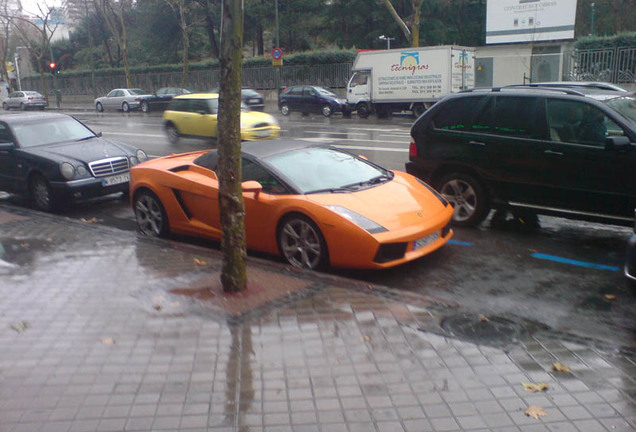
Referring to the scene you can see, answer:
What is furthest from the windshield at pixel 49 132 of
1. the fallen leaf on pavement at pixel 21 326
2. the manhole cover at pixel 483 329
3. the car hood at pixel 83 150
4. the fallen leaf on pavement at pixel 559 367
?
the fallen leaf on pavement at pixel 559 367

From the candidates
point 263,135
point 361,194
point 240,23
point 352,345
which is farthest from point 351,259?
point 263,135

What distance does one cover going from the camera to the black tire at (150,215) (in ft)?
25.1

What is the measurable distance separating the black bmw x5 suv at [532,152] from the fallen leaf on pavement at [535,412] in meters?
3.92

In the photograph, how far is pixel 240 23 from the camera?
4.95 metres

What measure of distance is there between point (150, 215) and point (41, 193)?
3.01 meters

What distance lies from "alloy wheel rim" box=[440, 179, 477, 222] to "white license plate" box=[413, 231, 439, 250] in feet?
5.39

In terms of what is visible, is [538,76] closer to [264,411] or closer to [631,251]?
[631,251]

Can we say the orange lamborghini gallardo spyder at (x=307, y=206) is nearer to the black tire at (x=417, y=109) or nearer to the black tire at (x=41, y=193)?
the black tire at (x=41, y=193)

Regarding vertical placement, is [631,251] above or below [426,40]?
below

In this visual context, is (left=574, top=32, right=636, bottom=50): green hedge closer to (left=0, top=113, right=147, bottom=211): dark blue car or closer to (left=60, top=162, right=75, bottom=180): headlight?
(left=0, top=113, right=147, bottom=211): dark blue car

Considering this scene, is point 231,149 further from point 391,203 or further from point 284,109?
point 284,109

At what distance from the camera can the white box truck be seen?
87.3 feet

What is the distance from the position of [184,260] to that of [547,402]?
4.04m

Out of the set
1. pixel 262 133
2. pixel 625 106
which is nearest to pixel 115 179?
pixel 262 133
